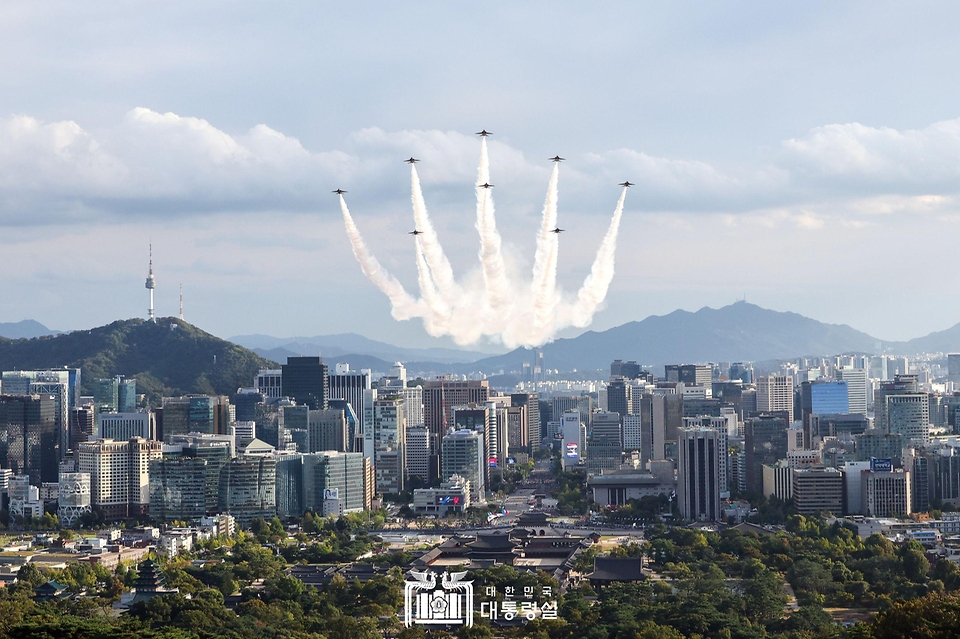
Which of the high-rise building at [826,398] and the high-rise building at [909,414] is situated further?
the high-rise building at [826,398]

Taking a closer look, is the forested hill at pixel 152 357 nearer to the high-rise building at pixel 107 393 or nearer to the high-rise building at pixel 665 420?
the high-rise building at pixel 107 393

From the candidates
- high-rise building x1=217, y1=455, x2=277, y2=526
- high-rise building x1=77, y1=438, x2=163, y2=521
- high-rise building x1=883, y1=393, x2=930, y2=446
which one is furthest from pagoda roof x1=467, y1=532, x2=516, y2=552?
high-rise building x1=883, y1=393, x2=930, y2=446

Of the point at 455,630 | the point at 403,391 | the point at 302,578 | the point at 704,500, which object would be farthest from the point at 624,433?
the point at 455,630

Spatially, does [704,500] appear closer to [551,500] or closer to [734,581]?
[551,500]

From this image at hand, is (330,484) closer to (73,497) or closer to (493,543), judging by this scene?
(73,497)

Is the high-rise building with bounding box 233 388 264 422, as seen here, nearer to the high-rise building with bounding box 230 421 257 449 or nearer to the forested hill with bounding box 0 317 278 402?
the high-rise building with bounding box 230 421 257 449

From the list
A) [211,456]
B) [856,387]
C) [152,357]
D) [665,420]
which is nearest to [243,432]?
[211,456]

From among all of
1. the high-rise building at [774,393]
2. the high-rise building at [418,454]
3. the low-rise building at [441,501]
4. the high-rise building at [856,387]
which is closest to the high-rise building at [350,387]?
the high-rise building at [418,454]
